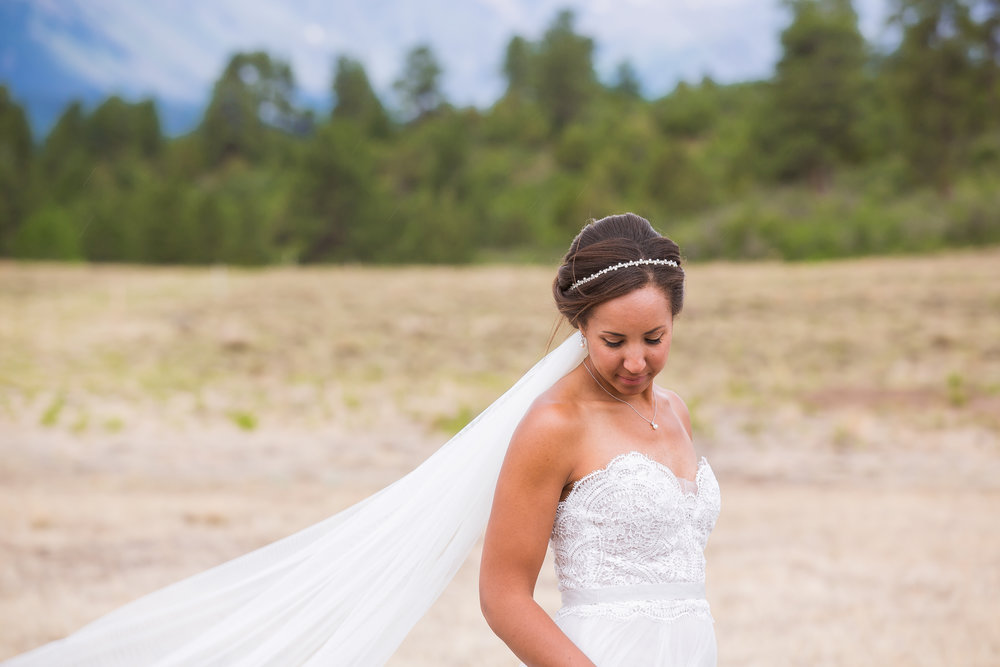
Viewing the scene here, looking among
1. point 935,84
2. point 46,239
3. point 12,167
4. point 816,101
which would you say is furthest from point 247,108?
point 935,84

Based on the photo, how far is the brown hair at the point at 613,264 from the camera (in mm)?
2303

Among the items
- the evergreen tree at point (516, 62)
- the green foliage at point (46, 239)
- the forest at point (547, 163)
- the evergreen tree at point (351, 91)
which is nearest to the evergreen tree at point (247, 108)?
the forest at point (547, 163)

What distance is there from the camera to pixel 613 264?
7.59ft

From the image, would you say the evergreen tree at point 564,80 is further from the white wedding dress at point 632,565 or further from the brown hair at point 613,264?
the white wedding dress at point 632,565

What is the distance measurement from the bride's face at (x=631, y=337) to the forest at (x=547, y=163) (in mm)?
31980

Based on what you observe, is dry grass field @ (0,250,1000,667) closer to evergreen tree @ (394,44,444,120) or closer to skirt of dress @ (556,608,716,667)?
skirt of dress @ (556,608,716,667)

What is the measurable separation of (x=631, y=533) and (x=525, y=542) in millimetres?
299

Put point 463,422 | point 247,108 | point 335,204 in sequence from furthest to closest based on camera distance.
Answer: point 247,108 → point 335,204 → point 463,422

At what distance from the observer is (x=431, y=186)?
5853cm

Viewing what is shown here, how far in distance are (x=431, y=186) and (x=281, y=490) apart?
49204 millimetres

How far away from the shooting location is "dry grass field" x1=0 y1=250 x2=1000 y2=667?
6.51 metres

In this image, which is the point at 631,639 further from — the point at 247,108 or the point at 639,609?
the point at 247,108

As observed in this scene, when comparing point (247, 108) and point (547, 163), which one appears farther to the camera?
point (247, 108)

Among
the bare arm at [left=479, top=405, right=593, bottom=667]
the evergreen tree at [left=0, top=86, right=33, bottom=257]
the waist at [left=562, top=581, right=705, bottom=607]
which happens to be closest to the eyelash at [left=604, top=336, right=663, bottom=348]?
the bare arm at [left=479, top=405, right=593, bottom=667]
